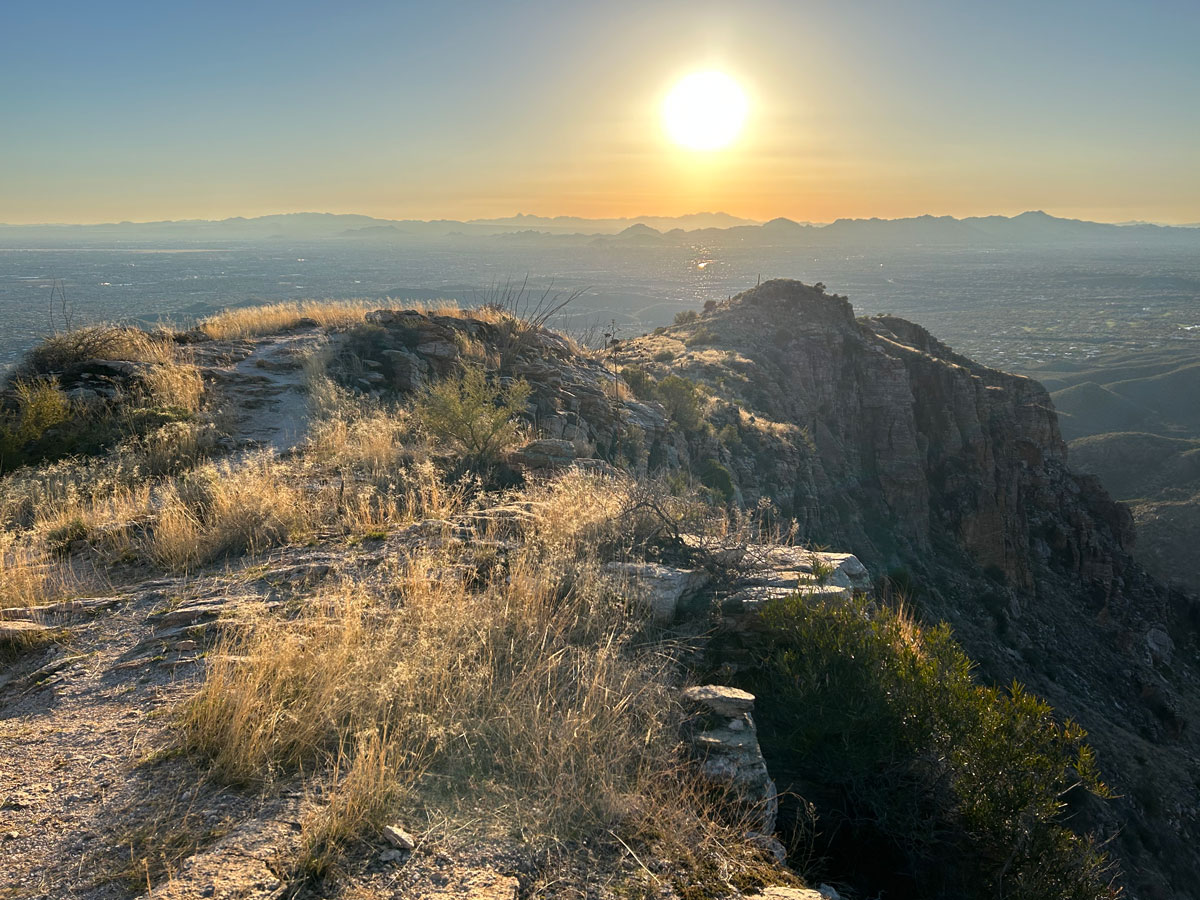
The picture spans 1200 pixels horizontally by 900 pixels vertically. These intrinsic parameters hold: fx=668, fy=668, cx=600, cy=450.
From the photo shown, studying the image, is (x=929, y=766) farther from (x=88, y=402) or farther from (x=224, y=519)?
(x=88, y=402)

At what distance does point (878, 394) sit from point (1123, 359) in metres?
102

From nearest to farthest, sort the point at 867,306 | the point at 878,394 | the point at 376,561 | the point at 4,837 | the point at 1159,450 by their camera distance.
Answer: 1. the point at 4,837
2. the point at 376,561
3. the point at 878,394
4. the point at 1159,450
5. the point at 867,306

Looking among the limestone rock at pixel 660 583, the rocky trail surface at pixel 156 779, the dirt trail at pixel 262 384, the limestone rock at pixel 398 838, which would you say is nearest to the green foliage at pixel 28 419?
the dirt trail at pixel 262 384

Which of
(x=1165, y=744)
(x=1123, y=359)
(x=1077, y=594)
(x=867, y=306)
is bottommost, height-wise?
(x=1165, y=744)

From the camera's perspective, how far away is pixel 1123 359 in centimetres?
10288

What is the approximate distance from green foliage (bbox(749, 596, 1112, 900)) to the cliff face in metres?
12.6

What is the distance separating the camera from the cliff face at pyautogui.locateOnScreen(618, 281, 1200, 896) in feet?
64.3

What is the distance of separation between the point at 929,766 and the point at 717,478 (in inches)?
396

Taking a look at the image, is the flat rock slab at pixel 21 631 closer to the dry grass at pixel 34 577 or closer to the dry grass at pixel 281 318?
the dry grass at pixel 34 577

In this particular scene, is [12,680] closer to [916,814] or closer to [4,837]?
[4,837]

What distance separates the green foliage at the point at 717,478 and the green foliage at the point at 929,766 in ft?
29.3

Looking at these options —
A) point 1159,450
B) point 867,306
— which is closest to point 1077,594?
point 1159,450

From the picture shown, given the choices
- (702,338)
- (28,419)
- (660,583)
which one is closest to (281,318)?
(28,419)

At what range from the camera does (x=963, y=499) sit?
27922 mm
